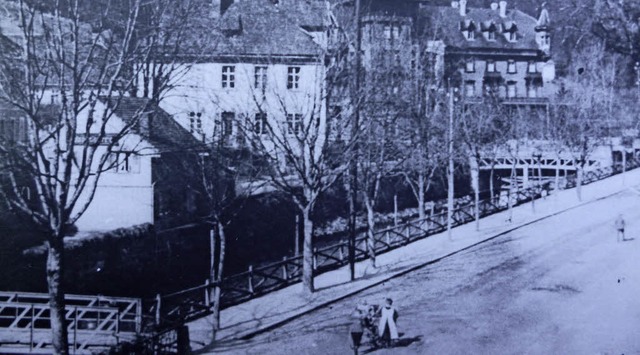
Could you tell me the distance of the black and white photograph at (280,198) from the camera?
1059 cm

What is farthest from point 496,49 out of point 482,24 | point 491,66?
point 482,24

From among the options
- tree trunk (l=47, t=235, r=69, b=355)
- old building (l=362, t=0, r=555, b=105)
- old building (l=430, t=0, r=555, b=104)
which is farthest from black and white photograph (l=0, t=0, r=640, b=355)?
old building (l=430, t=0, r=555, b=104)

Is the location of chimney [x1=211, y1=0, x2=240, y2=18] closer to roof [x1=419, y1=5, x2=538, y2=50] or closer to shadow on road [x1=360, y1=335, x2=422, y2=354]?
roof [x1=419, y1=5, x2=538, y2=50]

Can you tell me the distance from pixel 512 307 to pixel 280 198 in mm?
17456

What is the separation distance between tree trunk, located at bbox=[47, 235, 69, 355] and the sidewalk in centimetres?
338

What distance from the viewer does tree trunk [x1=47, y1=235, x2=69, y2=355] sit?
384 inches

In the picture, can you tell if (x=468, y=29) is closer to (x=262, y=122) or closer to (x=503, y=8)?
(x=503, y=8)

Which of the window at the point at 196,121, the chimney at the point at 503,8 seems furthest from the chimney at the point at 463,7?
the window at the point at 196,121

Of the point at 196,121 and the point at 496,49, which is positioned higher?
the point at 496,49

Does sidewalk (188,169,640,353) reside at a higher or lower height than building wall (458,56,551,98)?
lower

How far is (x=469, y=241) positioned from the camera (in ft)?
77.1

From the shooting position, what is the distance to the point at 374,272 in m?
19.4

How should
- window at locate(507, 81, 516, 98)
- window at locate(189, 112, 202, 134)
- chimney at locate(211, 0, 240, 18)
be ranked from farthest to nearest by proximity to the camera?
window at locate(507, 81, 516, 98) → chimney at locate(211, 0, 240, 18) → window at locate(189, 112, 202, 134)

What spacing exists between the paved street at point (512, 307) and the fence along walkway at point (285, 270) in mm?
2472
